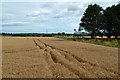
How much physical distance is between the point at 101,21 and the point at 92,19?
2.67 metres

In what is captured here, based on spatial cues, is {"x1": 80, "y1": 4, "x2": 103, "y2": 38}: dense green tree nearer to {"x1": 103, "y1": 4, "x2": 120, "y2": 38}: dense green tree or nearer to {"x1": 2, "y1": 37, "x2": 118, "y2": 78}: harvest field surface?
{"x1": 103, "y1": 4, "x2": 120, "y2": 38}: dense green tree

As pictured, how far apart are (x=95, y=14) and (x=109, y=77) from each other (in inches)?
1550

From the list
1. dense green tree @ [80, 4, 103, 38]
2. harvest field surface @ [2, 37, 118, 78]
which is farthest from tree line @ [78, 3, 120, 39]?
harvest field surface @ [2, 37, 118, 78]

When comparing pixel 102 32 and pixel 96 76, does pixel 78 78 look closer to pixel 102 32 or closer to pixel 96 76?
pixel 96 76

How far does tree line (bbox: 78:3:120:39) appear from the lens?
4016 cm

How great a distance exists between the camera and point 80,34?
5497cm

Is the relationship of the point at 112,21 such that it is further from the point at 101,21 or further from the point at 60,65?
the point at 60,65

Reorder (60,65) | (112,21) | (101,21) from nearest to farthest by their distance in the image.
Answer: (60,65) < (112,21) < (101,21)

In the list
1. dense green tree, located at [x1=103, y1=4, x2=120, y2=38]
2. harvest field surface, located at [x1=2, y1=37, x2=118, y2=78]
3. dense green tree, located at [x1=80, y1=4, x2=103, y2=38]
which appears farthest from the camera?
dense green tree, located at [x1=80, y1=4, x2=103, y2=38]

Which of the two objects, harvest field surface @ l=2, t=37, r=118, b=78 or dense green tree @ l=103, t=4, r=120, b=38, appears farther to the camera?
dense green tree @ l=103, t=4, r=120, b=38

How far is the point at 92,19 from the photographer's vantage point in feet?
143

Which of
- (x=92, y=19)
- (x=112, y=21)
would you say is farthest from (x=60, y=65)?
(x=92, y=19)

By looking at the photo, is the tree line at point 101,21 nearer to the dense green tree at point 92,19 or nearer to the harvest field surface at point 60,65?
the dense green tree at point 92,19

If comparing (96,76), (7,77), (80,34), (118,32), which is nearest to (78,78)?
(96,76)
